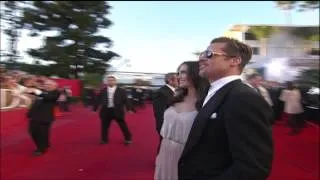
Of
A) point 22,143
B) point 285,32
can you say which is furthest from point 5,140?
point 285,32

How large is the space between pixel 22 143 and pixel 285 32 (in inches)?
1740

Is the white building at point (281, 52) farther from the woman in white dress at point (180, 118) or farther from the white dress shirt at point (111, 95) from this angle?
the white dress shirt at point (111, 95)

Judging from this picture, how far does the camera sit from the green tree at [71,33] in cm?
3234

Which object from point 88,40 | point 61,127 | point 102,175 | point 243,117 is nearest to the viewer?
point 243,117

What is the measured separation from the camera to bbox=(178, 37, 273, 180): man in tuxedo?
212cm

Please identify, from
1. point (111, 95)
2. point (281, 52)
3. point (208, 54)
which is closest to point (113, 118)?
point (111, 95)

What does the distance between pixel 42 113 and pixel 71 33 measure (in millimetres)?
23733

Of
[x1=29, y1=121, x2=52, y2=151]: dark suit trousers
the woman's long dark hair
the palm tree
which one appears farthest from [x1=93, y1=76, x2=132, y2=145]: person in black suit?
the palm tree

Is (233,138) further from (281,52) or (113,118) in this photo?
(281,52)

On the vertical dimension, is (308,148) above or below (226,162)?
below

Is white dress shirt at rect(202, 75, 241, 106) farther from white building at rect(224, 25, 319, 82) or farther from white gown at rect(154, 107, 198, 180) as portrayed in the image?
white gown at rect(154, 107, 198, 180)

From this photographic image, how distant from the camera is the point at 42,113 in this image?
948 centimetres

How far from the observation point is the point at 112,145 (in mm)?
10422

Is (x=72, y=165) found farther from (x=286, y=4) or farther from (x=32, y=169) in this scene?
(x=286, y=4)
